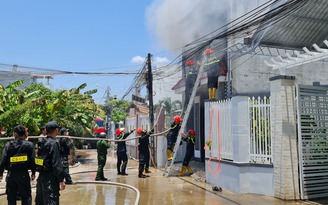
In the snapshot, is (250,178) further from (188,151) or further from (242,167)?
(188,151)

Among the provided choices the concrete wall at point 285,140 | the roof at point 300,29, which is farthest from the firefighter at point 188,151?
the roof at point 300,29

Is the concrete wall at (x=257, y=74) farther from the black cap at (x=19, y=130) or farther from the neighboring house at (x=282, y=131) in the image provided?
the black cap at (x=19, y=130)

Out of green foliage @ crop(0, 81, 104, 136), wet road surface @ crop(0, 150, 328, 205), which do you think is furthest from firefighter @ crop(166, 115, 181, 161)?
green foliage @ crop(0, 81, 104, 136)

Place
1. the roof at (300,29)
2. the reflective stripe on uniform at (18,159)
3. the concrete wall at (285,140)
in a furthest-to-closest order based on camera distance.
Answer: the roof at (300,29), the concrete wall at (285,140), the reflective stripe on uniform at (18,159)

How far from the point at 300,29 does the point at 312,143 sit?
463 centimetres

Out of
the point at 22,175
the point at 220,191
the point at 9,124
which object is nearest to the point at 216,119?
the point at 220,191

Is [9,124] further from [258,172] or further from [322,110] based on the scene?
[322,110]

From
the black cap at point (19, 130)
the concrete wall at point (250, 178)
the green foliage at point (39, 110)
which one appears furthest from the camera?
the green foliage at point (39, 110)

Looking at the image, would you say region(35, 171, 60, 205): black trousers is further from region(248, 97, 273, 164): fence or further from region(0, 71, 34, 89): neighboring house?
region(0, 71, 34, 89): neighboring house

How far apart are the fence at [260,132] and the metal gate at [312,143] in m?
0.73

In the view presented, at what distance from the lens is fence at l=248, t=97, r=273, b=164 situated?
765 cm

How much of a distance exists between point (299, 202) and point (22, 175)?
5790mm

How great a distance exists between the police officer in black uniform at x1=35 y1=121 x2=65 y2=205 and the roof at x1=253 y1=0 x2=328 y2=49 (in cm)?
701

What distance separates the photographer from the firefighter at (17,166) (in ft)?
17.4
